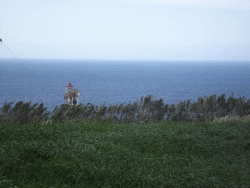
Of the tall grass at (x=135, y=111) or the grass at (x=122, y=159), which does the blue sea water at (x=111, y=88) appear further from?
the grass at (x=122, y=159)

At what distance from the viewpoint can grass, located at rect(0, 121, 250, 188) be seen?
402 centimetres

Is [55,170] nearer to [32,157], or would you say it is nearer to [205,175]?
[32,157]

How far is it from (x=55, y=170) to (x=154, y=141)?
9.68 feet

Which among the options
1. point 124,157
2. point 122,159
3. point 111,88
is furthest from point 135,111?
point 111,88

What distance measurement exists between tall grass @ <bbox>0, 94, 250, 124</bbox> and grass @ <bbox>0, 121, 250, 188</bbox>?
358cm

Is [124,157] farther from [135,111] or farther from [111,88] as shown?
[111,88]

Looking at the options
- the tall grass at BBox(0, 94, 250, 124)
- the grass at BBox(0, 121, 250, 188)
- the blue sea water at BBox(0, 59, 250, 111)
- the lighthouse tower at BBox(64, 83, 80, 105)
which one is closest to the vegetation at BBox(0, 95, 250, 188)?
the grass at BBox(0, 121, 250, 188)

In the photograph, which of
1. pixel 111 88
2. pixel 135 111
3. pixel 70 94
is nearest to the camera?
pixel 135 111

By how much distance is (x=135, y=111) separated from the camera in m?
11.9

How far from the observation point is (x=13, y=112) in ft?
33.9

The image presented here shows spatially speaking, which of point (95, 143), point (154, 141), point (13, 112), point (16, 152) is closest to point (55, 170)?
point (16, 152)

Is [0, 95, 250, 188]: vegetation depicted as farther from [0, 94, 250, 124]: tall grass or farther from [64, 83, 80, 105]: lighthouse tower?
[64, 83, 80, 105]: lighthouse tower

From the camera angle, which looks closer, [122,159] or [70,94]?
[122,159]

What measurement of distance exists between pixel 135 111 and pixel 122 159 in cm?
A: 713
